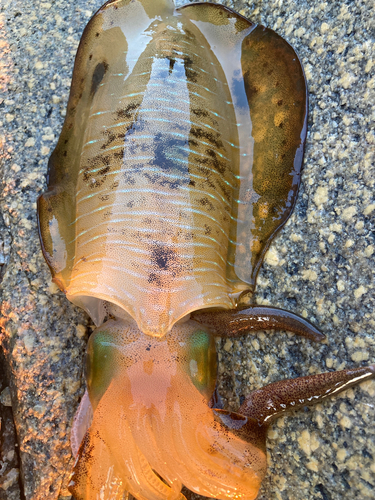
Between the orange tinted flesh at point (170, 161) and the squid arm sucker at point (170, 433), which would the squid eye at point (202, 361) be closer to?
the squid arm sucker at point (170, 433)

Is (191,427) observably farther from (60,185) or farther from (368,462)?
(60,185)

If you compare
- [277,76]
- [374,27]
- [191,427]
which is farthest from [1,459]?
[374,27]

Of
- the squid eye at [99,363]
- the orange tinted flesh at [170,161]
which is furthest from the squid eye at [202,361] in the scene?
the squid eye at [99,363]

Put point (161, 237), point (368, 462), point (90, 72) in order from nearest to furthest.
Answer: point (368, 462)
point (161, 237)
point (90, 72)

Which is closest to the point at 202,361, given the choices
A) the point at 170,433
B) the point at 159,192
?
the point at 170,433

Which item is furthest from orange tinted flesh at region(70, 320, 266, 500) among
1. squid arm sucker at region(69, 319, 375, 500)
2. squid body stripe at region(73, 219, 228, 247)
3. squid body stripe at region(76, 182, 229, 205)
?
squid body stripe at region(76, 182, 229, 205)

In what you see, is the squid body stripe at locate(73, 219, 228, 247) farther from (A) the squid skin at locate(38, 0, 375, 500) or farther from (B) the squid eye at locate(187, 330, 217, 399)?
(B) the squid eye at locate(187, 330, 217, 399)

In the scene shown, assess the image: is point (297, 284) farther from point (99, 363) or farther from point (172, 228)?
point (99, 363)

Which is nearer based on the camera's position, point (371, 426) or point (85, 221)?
point (371, 426)
